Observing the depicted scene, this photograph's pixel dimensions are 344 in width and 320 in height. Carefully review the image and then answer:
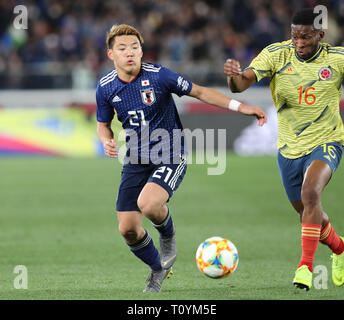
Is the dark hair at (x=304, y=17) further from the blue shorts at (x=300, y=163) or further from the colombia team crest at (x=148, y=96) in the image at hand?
the colombia team crest at (x=148, y=96)

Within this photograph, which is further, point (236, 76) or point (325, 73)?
point (325, 73)

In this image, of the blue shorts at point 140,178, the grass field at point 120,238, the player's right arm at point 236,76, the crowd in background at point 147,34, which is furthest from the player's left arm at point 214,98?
the crowd in background at point 147,34

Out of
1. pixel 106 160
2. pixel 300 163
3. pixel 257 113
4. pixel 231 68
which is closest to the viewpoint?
pixel 257 113

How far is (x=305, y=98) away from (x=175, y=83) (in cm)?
115

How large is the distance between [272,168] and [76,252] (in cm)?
904

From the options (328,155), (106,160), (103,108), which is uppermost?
(103,108)

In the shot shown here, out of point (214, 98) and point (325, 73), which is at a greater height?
point (325, 73)

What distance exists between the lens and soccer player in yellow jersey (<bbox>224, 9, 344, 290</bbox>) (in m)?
6.30

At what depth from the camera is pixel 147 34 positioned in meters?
21.5

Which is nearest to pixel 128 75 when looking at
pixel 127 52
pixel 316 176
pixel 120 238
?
pixel 127 52

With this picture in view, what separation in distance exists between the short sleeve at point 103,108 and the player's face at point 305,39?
169 centimetres

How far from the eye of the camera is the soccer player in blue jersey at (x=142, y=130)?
6.32 metres

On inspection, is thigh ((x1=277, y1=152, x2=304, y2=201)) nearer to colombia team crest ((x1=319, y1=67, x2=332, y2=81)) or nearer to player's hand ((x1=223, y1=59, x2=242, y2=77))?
colombia team crest ((x1=319, y1=67, x2=332, y2=81))

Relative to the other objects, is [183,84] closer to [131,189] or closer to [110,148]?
[110,148]
